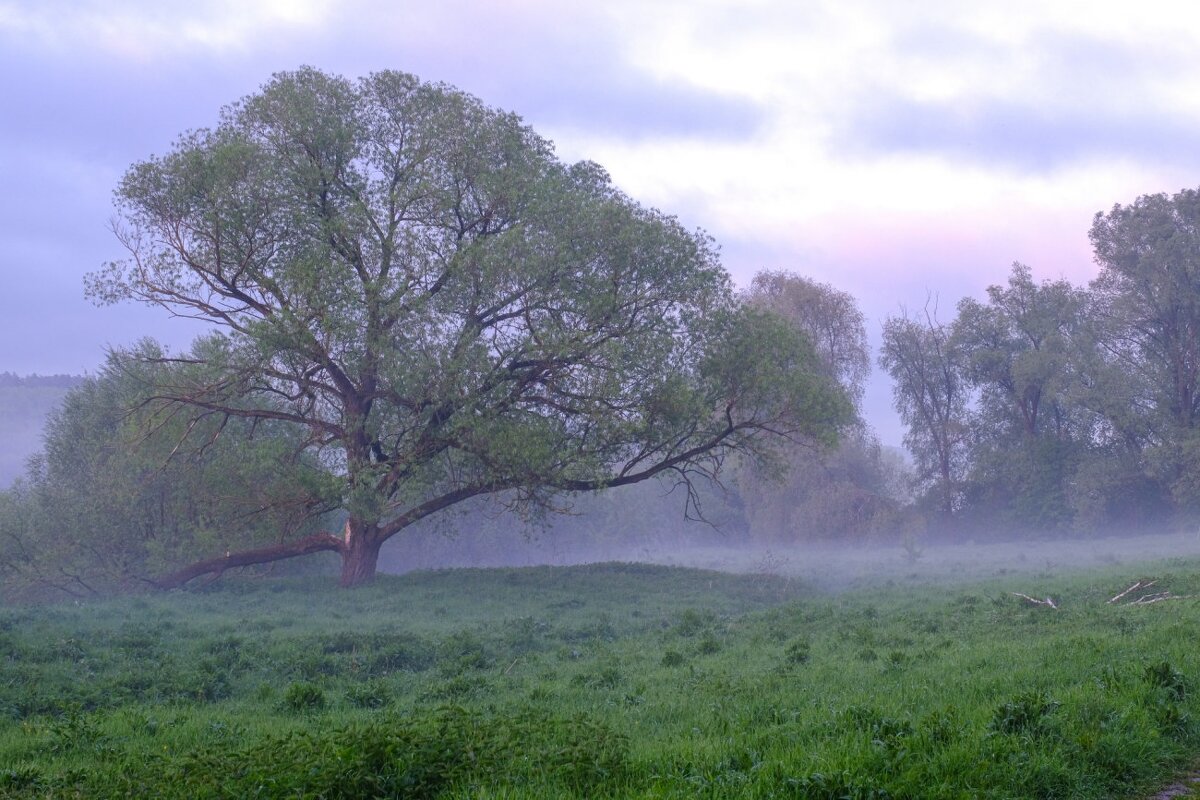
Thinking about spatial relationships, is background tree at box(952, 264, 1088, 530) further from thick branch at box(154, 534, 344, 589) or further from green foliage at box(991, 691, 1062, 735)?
green foliage at box(991, 691, 1062, 735)

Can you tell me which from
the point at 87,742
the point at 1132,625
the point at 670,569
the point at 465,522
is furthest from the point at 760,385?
the point at 465,522

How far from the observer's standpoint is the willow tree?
83.8ft

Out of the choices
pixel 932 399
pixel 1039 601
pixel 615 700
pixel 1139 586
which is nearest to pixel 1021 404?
pixel 932 399

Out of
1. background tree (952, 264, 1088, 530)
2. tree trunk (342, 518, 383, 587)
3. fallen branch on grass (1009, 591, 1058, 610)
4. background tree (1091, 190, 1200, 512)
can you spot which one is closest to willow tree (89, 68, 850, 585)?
tree trunk (342, 518, 383, 587)

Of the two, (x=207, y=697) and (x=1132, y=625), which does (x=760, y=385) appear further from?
(x=207, y=697)

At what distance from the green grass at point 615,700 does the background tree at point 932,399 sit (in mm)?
42619

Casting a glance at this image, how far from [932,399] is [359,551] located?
4860cm

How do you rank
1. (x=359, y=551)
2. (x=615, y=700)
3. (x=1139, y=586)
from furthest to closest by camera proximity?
(x=359, y=551) → (x=1139, y=586) → (x=615, y=700)

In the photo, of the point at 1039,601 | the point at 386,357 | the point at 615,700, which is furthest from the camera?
the point at 386,357

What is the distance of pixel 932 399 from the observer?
64.6 metres

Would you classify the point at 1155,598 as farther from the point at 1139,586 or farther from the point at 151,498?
the point at 151,498

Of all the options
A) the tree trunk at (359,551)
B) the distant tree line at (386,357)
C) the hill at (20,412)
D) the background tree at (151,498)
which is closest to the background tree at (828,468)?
the distant tree line at (386,357)

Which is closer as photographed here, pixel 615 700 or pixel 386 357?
pixel 615 700

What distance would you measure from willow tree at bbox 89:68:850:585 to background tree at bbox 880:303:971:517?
38.0 metres
